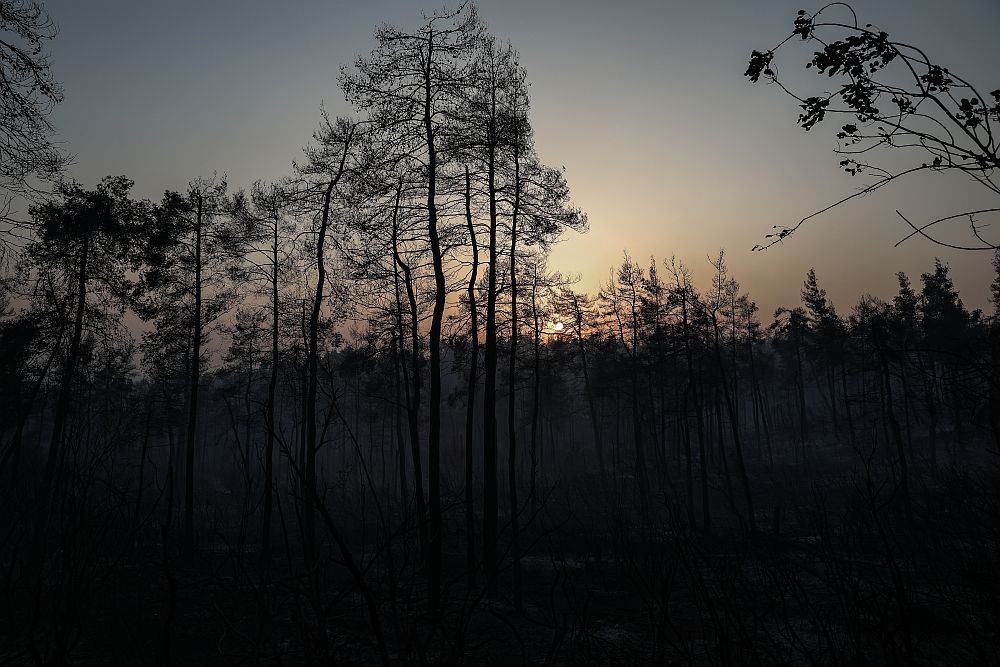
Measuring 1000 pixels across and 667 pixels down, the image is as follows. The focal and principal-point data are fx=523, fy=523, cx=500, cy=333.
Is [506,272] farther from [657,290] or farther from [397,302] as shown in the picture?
[657,290]

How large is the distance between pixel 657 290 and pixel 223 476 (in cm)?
4459

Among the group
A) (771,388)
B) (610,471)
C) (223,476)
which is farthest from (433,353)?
(771,388)

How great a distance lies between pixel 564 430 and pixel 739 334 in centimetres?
2666

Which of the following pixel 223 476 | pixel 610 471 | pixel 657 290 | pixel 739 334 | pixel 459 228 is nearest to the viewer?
pixel 459 228

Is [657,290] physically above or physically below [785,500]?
above

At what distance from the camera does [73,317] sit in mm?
15922

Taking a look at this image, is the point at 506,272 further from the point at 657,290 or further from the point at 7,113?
the point at 657,290

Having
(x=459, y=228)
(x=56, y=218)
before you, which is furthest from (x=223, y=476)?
(x=459, y=228)

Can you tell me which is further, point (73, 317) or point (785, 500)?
point (785, 500)

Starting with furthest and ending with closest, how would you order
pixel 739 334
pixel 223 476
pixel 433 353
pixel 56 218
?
pixel 223 476, pixel 739 334, pixel 56 218, pixel 433 353

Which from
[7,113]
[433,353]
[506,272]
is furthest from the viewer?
[506,272]

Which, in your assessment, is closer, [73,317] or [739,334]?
[73,317]

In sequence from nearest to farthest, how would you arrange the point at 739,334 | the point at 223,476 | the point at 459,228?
the point at 459,228, the point at 739,334, the point at 223,476

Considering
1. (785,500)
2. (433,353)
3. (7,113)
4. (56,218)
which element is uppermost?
(56,218)
